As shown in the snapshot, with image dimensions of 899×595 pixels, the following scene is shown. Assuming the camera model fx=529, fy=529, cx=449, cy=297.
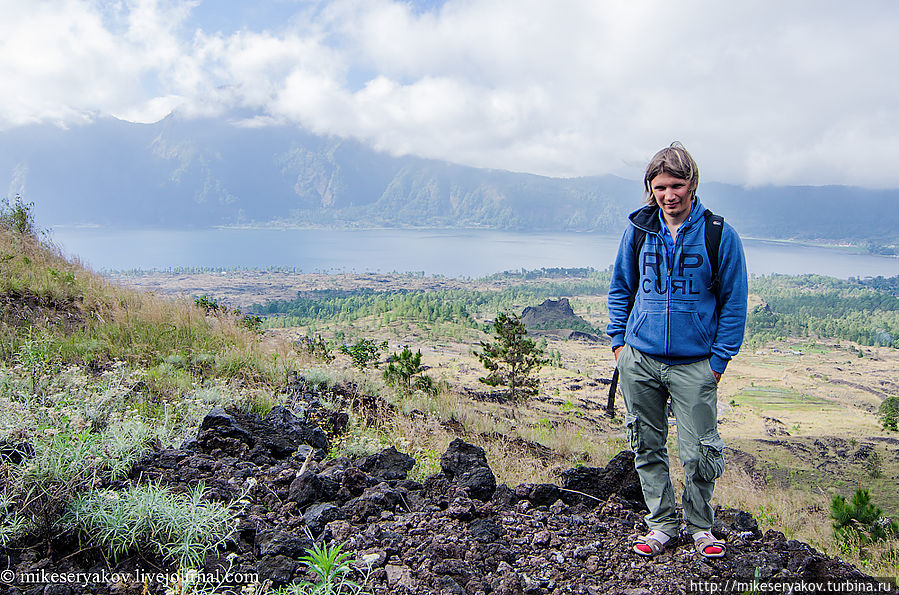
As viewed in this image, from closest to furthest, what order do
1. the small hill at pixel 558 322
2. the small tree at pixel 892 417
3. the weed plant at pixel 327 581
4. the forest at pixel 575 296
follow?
the weed plant at pixel 327 581 → the small tree at pixel 892 417 → the forest at pixel 575 296 → the small hill at pixel 558 322

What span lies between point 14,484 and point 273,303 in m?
58.8

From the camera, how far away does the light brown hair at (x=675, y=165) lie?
2.28 meters

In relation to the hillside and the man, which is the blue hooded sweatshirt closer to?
the man

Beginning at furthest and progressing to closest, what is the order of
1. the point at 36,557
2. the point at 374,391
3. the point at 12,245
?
1. the point at 12,245
2. the point at 374,391
3. the point at 36,557

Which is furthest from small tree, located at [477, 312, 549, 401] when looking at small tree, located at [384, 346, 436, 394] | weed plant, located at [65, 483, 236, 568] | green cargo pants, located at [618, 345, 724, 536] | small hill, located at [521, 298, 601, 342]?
small hill, located at [521, 298, 601, 342]

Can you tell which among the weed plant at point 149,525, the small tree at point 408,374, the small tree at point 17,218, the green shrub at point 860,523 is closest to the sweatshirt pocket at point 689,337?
the weed plant at point 149,525

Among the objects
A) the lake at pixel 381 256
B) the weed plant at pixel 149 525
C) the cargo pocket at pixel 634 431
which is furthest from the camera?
the lake at pixel 381 256

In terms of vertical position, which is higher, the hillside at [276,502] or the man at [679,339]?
the man at [679,339]

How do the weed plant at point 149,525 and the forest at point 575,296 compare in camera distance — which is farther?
the forest at point 575,296

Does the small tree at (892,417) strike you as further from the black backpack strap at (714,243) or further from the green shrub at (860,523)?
the black backpack strap at (714,243)

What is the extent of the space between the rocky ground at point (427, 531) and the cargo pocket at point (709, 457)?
33cm

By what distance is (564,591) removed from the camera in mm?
1923

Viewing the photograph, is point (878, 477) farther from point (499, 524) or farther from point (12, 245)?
point (12, 245)

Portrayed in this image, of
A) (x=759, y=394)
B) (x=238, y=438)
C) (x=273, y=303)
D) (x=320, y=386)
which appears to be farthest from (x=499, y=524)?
(x=273, y=303)
